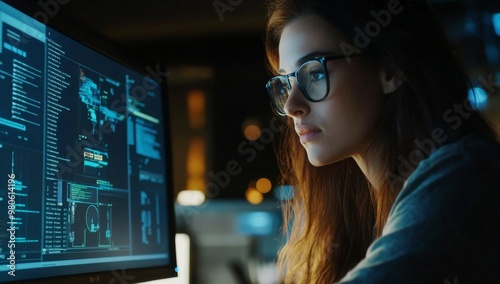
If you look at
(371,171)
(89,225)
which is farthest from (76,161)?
(371,171)

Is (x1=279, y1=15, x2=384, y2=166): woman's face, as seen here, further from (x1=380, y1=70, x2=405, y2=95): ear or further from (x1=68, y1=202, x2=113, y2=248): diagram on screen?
(x1=68, y1=202, x2=113, y2=248): diagram on screen

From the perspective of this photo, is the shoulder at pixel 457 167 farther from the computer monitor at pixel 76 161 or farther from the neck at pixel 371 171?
the computer monitor at pixel 76 161

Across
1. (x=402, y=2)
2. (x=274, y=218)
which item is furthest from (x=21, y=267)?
(x=274, y=218)

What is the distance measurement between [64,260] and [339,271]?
0.66 meters

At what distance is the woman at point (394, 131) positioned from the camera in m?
0.86

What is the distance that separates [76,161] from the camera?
111cm

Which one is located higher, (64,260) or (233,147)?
(233,147)

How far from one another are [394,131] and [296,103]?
0.62ft

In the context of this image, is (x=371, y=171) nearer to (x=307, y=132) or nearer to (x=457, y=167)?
(x=307, y=132)

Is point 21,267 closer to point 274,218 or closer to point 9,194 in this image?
point 9,194

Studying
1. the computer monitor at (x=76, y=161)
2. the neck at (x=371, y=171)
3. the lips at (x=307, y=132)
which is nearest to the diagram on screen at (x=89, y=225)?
the computer monitor at (x=76, y=161)

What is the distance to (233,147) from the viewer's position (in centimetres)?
728

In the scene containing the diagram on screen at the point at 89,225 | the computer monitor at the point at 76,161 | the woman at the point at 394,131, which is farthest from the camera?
the diagram on screen at the point at 89,225

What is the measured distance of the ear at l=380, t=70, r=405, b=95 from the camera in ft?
3.93
